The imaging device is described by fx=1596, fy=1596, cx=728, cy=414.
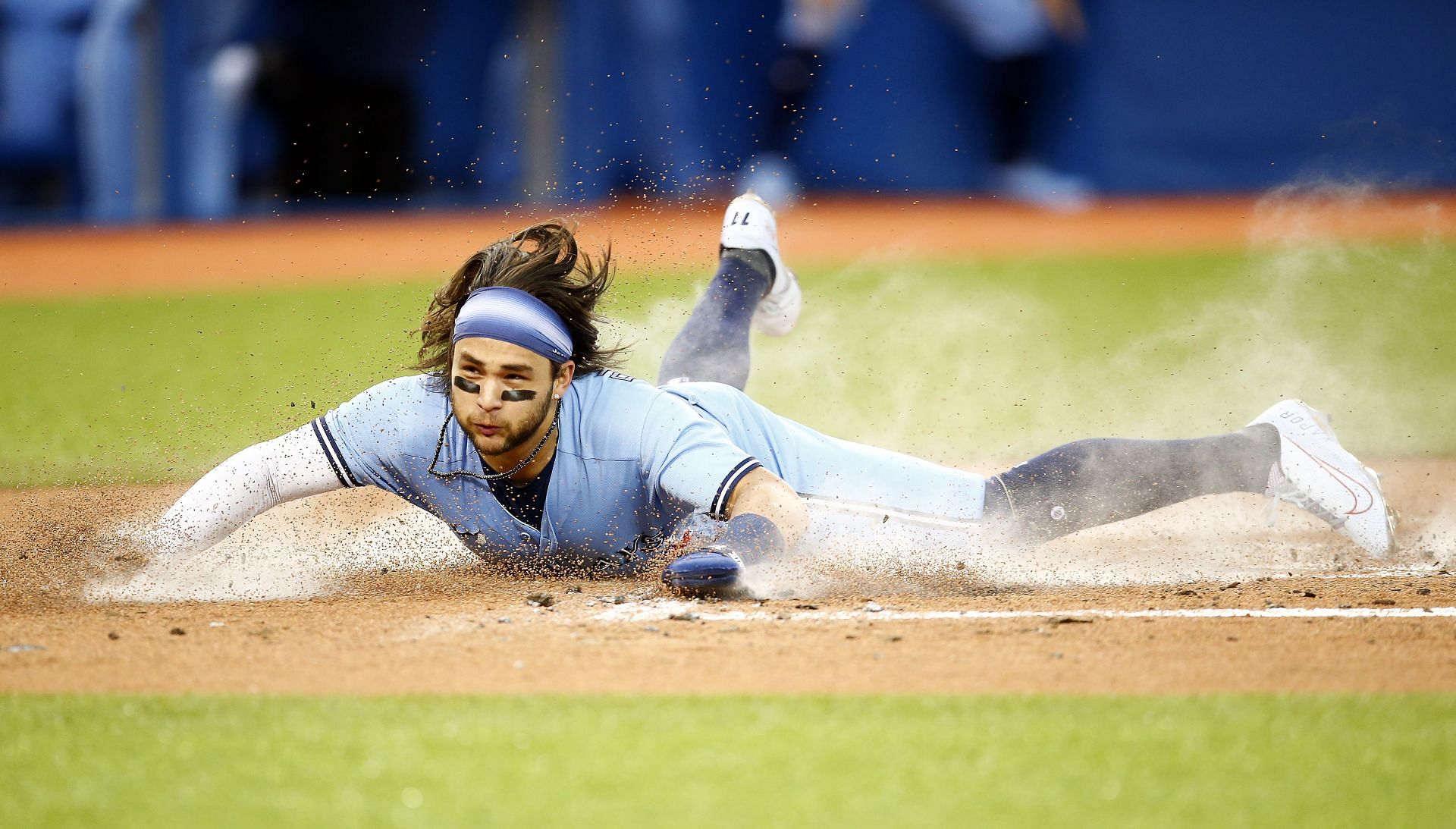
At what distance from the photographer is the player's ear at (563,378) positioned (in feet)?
14.4

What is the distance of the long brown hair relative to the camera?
4.52 meters

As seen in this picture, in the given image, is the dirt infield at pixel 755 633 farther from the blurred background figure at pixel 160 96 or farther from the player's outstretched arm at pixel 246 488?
the blurred background figure at pixel 160 96

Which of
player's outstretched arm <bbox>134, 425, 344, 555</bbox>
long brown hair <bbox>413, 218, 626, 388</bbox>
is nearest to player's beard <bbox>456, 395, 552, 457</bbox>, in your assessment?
long brown hair <bbox>413, 218, 626, 388</bbox>

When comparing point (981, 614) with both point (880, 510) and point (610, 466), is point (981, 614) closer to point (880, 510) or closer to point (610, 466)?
point (880, 510)

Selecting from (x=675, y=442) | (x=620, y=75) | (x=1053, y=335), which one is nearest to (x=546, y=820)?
(x=675, y=442)

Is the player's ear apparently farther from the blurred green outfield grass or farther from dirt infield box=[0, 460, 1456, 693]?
the blurred green outfield grass

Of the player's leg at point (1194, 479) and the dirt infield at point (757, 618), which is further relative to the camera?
the player's leg at point (1194, 479)

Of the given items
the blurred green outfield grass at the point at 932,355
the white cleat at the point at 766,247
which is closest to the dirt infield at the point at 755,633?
the white cleat at the point at 766,247

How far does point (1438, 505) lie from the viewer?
5.93 metres

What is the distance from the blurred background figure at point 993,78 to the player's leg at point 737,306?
968 cm

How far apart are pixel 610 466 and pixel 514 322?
18.7 inches

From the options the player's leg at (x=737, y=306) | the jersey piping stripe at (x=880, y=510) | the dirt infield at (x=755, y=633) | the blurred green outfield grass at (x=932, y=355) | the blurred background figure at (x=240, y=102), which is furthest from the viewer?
the blurred background figure at (x=240, y=102)

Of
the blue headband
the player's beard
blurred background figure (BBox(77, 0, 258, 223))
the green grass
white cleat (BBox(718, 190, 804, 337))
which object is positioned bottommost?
the green grass

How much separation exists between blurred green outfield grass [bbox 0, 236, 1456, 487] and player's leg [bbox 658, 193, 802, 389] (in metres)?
0.59
